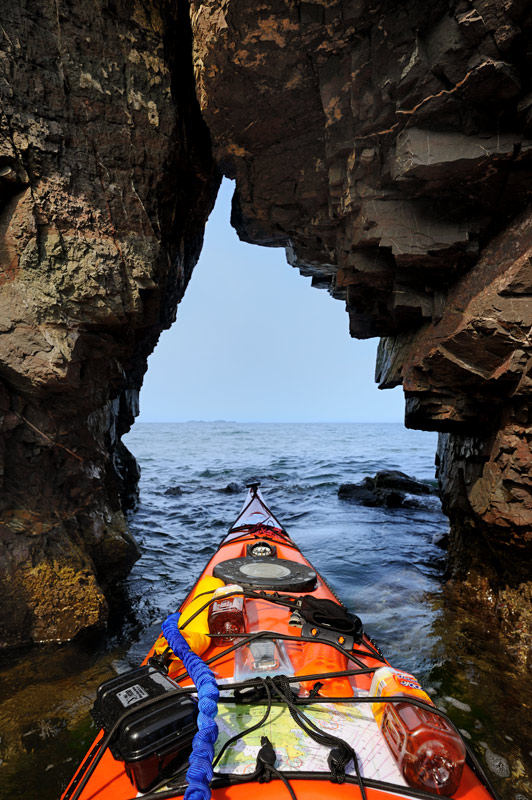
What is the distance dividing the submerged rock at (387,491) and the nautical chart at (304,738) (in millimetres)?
12017

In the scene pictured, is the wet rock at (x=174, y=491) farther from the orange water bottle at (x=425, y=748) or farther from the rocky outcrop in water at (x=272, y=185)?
the orange water bottle at (x=425, y=748)

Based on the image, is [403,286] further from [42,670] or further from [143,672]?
[42,670]

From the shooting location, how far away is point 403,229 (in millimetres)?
5211

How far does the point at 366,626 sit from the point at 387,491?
9.09m

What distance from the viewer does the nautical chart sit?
206 cm

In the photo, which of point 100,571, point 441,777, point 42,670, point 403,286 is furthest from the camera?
point 100,571

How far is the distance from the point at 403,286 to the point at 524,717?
5.22 metres

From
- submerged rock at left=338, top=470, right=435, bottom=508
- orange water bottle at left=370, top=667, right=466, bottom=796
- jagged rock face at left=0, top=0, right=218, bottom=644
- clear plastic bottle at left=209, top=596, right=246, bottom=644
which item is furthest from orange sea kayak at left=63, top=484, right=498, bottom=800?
submerged rock at left=338, top=470, right=435, bottom=508

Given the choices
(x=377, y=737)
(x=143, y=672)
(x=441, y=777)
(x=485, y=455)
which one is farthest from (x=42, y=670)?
(x=485, y=455)

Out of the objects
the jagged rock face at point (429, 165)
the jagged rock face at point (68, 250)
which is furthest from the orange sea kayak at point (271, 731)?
the jagged rock face at point (68, 250)

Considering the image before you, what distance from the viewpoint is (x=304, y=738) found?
226cm

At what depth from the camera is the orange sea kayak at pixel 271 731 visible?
190cm

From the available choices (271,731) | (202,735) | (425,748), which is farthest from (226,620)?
(425,748)

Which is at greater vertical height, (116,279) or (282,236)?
(282,236)
